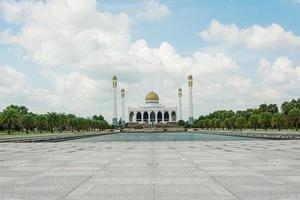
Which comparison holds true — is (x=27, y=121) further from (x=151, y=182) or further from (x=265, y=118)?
(x=151, y=182)

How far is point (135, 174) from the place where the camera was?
1446 centimetres

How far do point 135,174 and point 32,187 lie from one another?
4.00m

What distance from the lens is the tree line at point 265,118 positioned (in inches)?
4204

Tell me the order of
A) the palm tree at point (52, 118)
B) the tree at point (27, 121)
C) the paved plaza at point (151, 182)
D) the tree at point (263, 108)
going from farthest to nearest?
the tree at point (263, 108)
the palm tree at point (52, 118)
the tree at point (27, 121)
the paved plaza at point (151, 182)

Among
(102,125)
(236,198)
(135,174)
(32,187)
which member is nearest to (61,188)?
(32,187)

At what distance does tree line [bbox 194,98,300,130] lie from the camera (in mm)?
106775

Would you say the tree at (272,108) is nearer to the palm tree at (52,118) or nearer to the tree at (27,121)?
the palm tree at (52,118)

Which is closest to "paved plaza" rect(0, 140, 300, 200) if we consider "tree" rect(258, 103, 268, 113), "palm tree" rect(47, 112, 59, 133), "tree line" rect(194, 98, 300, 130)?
"tree line" rect(194, 98, 300, 130)

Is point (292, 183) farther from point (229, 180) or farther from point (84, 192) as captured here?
point (84, 192)

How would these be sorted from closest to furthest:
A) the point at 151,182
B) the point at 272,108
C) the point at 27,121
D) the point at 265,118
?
the point at 151,182, the point at 27,121, the point at 265,118, the point at 272,108

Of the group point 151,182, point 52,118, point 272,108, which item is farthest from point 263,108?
point 151,182

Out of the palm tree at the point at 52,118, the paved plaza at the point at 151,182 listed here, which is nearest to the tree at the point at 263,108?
the palm tree at the point at 52,118

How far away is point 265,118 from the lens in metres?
115

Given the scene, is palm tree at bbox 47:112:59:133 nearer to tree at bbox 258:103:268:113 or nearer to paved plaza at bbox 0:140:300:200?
tree at bbox 258:103:268:113
